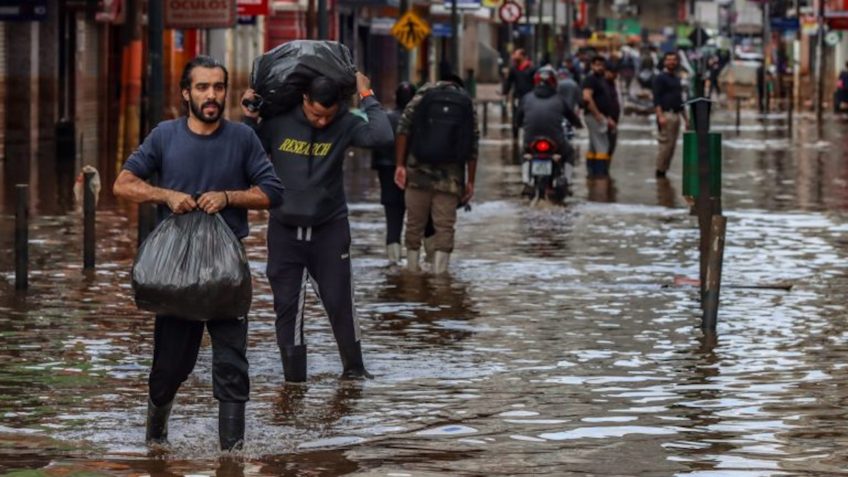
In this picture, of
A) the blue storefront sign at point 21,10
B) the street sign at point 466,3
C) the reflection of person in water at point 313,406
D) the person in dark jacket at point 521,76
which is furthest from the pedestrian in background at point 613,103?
the street sign at point 466,3

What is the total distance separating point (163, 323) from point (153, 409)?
43 cm

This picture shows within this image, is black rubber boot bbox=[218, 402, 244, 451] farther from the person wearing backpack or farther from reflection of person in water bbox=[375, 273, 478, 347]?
the person wearing backpack

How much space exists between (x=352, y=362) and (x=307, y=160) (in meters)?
1.13

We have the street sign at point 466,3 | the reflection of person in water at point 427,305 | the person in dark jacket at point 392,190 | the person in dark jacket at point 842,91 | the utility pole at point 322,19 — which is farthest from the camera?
the person in dark jacket at point 842,91

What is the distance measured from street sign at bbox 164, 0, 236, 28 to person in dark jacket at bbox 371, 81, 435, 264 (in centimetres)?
1556

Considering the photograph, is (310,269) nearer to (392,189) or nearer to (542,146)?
(392,189)

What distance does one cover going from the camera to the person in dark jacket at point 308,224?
44.3 feet

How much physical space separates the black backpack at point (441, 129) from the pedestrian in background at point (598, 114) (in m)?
15.3

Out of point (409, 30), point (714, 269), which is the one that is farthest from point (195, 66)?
point (409, 30)

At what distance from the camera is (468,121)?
20.0 metres

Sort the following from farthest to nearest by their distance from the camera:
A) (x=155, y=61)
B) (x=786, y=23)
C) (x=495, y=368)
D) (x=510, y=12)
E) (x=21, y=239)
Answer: (x=786, y=23)
(x=510, y=12)
(x=155, y=61)
(x=21, y=239)
(x=495, y=368)

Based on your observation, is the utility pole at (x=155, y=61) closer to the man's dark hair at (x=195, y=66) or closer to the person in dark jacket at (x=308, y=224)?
the person in dark jacket at (x=308, y=224)

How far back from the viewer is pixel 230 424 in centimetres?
1091

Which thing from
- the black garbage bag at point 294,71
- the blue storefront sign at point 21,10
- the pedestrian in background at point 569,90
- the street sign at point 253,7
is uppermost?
the street sign at point 253,7
